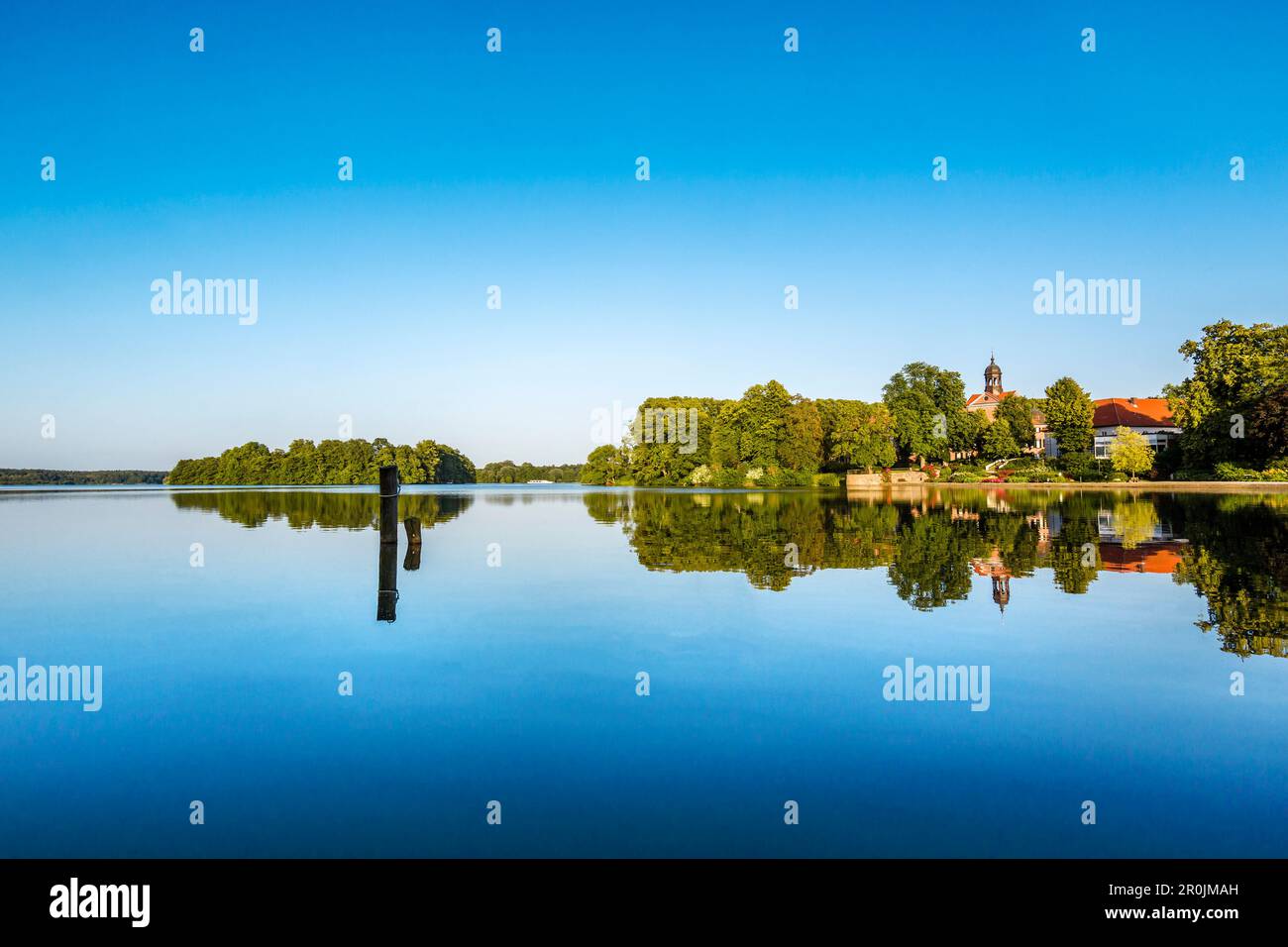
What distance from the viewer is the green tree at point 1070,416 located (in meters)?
91.8

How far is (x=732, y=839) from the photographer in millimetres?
5250

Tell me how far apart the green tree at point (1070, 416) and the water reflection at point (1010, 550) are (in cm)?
5602

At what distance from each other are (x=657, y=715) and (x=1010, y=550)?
1705 cm

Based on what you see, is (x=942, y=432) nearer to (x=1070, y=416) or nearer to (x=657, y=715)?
(x=1070, y=416)

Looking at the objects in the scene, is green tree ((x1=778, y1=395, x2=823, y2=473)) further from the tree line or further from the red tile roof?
the red tile roof

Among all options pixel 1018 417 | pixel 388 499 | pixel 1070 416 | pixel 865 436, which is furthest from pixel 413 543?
pixel 1018 417

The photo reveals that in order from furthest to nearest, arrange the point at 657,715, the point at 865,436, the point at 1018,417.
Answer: the point at 1018,417 → the point at 865,436 → the point at 657,715

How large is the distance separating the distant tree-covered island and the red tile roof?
118 meters

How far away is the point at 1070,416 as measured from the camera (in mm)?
93062
